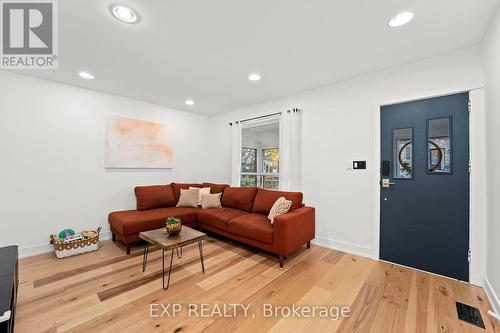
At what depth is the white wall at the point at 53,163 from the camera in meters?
2.70

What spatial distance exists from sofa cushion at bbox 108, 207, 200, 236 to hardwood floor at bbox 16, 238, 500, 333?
1.18 ft

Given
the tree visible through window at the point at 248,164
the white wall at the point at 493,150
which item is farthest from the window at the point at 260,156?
the white wall at the point at 493,150

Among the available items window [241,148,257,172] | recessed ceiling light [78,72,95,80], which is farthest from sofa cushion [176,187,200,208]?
recessed ceiling light [78,72,95,80]

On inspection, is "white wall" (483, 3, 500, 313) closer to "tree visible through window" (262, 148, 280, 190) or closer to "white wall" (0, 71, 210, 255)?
"tree visible through window" (262, 148, 280, 190)

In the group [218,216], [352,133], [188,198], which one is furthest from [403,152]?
[188,198]

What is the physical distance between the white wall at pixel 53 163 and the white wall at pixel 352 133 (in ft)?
10.3

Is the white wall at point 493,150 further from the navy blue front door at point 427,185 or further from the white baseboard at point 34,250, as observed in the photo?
the white baseboard at point 34,250

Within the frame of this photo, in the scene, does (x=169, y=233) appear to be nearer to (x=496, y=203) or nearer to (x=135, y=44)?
(x=135, y=44)

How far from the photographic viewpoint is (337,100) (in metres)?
3.07

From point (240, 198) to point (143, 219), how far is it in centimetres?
156

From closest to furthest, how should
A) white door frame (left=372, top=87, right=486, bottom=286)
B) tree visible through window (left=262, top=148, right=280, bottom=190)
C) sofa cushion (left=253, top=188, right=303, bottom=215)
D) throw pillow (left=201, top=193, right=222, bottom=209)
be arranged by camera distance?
white door frame (left=372, top=87, right=486, bottom=286) < sofa cushion (left=253, top=188, right=303, bottom=215) < throw pillow (left=201, top=193, right=222, bottom=209) < tree visible through window (left=262, top=148, right=280, bottom=190)

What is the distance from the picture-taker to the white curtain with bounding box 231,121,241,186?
440 cm

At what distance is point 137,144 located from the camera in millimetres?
3789

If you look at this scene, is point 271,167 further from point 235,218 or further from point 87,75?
point 87,75
